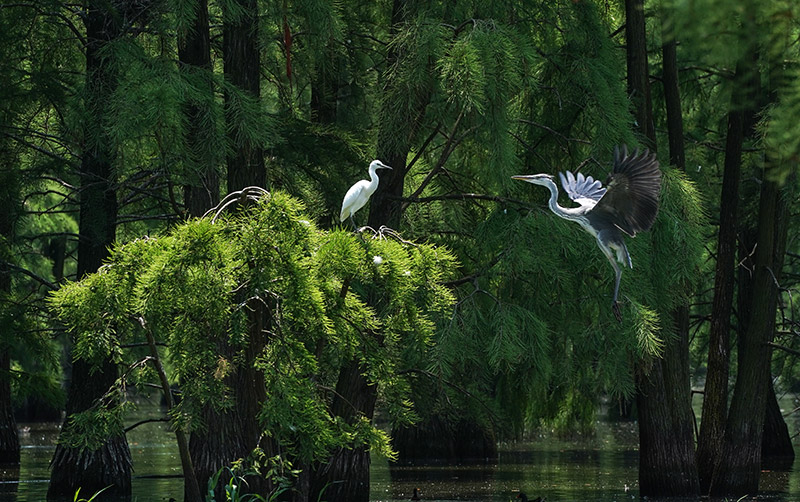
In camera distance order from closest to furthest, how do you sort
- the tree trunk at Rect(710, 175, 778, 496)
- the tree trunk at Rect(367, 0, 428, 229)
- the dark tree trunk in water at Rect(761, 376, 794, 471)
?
the tree trunk at Rect(367, 0, 428, 229) < the tree trunk at Rect(710, 175, 778, 496) < the dark tree trunk in water at Rect(761, 376, 794, 471)

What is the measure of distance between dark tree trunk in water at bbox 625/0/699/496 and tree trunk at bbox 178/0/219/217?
513 centimetres

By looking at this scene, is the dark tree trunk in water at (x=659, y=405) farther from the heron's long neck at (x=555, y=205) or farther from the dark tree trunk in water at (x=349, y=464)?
the heron's long neck at (x=555, y=205)

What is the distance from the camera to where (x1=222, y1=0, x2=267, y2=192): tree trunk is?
13180 mm

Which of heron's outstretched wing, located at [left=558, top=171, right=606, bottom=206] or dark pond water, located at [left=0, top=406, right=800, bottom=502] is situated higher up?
heron's outstretched wing, located at [left=558, top=171, right=606, bottom=206]

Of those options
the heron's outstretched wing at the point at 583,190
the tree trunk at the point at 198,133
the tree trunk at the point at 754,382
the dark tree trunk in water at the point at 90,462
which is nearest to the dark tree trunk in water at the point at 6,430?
the dark tree trunk in water at the point at 90,462

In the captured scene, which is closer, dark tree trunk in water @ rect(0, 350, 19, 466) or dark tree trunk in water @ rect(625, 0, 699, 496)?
dark tree trunk in water @ rect(625, 0, 699, 496)

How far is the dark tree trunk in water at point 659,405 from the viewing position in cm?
1473

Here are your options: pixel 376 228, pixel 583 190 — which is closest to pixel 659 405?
pixel 376 228

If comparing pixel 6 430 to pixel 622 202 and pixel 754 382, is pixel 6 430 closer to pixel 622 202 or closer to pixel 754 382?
pixel 754 382

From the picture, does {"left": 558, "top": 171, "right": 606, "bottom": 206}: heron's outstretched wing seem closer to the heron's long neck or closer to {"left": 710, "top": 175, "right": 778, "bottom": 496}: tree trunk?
the heron's long neck

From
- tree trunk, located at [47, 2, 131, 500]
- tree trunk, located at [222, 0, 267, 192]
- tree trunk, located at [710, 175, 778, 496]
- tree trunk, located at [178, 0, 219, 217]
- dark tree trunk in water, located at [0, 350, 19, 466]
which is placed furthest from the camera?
dark tree trunk in water, located at [0, 350, 19, 466]

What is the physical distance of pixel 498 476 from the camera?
18.8 metres

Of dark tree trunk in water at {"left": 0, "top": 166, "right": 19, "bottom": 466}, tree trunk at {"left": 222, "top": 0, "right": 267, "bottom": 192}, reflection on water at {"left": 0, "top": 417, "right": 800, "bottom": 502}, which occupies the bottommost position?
reflection on water at {"left": 0, "top": 417, "right": 800, "bottom": 502}

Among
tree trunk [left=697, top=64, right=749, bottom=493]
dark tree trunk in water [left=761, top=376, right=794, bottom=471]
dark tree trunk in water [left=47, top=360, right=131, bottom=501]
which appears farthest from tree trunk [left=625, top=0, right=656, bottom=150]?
dark tree trunk in water [left=761, top=376, right=794, bottom=471]
